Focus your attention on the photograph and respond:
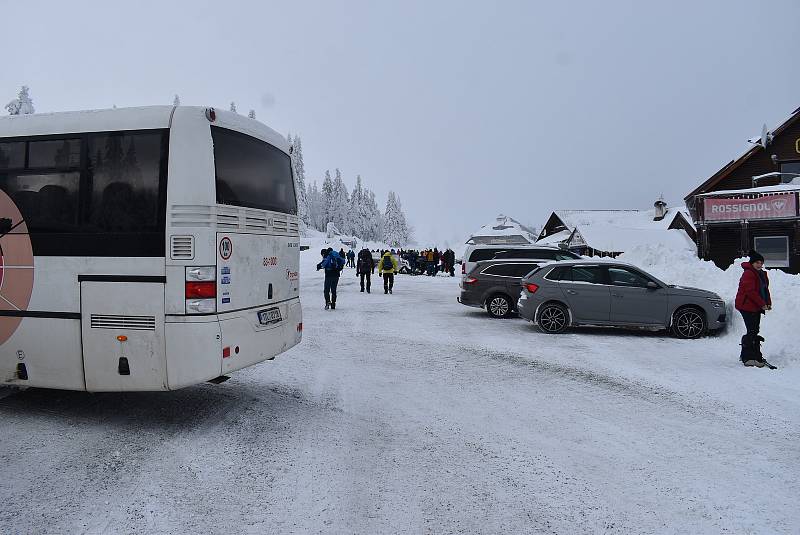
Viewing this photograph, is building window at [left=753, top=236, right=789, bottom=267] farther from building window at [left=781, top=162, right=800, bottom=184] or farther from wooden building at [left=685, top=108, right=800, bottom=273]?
building window at [left=781, top=162, right=800, bottom=184]

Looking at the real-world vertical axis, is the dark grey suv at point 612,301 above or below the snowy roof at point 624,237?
below

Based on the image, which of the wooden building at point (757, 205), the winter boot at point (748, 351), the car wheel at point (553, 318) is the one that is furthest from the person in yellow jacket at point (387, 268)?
the wooden building at point (757, 205)

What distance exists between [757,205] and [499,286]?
56.2 feet

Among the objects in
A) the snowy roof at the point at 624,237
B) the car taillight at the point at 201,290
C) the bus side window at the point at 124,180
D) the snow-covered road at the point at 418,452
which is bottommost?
the snow-covered road at the point at 418,452

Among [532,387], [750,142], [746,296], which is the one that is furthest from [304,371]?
[750,142]

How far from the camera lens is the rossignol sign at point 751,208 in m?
23.5

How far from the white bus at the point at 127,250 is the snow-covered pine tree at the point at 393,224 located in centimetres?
13361

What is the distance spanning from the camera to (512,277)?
14.8m

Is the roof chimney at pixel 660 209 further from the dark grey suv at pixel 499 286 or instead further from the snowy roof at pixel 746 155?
the dark grey suv at pixel 499 286

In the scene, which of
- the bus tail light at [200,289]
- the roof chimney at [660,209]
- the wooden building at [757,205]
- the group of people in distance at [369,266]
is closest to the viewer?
the bus tail light at [200,289]

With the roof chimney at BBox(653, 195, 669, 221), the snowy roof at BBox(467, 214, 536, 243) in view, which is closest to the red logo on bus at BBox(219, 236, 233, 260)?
the roof chimney at BBox(653, 195, 669, 221)

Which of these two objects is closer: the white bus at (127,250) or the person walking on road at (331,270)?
the white bus at (127,250)

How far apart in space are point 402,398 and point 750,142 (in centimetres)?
2997

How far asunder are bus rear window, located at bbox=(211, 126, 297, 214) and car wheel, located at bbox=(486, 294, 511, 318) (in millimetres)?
9161
